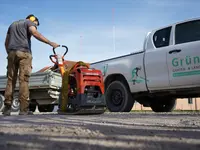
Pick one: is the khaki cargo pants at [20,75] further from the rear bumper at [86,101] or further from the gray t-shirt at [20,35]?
the rear bumper at [86,101]

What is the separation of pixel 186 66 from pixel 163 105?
7.71 ft

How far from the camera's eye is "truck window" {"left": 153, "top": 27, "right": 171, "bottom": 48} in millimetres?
6420

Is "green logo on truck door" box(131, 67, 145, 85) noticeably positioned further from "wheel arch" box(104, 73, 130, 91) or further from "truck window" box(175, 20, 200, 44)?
"truck window" box(175, 20, 200, 44)

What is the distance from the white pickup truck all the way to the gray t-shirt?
2.21 meters

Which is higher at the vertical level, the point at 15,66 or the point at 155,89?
the point at 15,66

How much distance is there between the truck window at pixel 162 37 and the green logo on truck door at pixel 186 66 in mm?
564

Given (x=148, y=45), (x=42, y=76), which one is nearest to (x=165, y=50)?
(x=148, y=45)

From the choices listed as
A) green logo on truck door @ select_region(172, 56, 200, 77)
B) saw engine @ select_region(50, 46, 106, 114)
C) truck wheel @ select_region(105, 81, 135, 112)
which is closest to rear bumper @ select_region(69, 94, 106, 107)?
saw engine @ select_region(50, 46, 106, 114)

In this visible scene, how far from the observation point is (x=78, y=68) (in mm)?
5645

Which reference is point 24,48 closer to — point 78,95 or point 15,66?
point 15,66

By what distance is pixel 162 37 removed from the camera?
6574 millimetres

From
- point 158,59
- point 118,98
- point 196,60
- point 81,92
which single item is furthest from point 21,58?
point 196,60

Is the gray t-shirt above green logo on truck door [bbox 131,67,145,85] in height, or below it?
above

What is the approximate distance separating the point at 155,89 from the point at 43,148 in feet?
15.9
